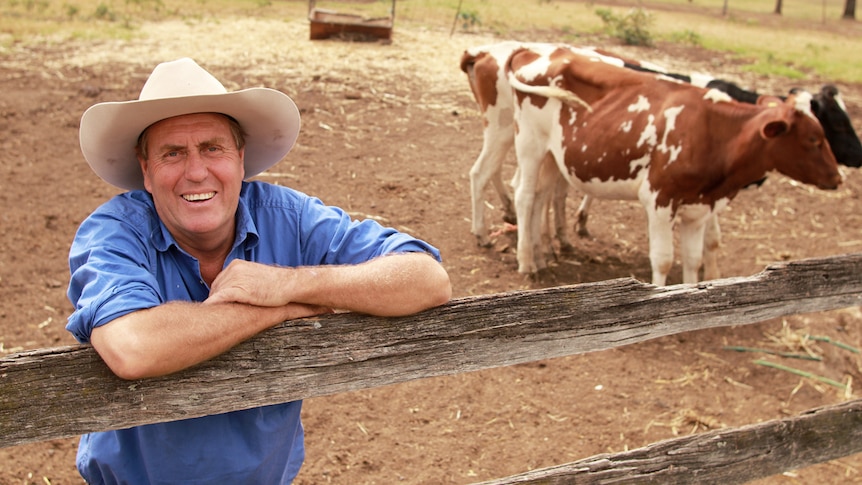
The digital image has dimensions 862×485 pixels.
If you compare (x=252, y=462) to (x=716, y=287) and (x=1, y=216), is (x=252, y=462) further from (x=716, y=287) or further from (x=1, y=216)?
(x=1, y=216)

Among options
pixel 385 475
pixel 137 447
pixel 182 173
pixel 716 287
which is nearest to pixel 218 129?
pixel 182 173

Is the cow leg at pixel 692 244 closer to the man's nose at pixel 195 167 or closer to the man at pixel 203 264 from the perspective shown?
the man at pixel 203 264

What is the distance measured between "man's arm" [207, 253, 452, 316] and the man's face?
295mm

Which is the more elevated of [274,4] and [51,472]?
[274,4]

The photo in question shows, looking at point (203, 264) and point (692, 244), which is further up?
point (203, 264)

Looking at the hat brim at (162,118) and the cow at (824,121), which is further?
the cow at (824,121)

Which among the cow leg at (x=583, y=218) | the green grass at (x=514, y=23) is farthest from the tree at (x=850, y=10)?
the cow leg at (x=583, y=218)

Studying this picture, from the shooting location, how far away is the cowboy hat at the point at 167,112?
85.9 inches

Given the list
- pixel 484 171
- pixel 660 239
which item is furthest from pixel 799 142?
pixel 484 171

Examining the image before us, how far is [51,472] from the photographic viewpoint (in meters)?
3.67

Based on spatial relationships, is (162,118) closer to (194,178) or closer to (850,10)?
(194,178)

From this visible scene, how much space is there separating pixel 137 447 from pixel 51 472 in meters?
1.85

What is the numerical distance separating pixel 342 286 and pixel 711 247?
4821 millimetres

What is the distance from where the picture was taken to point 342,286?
2.01m
